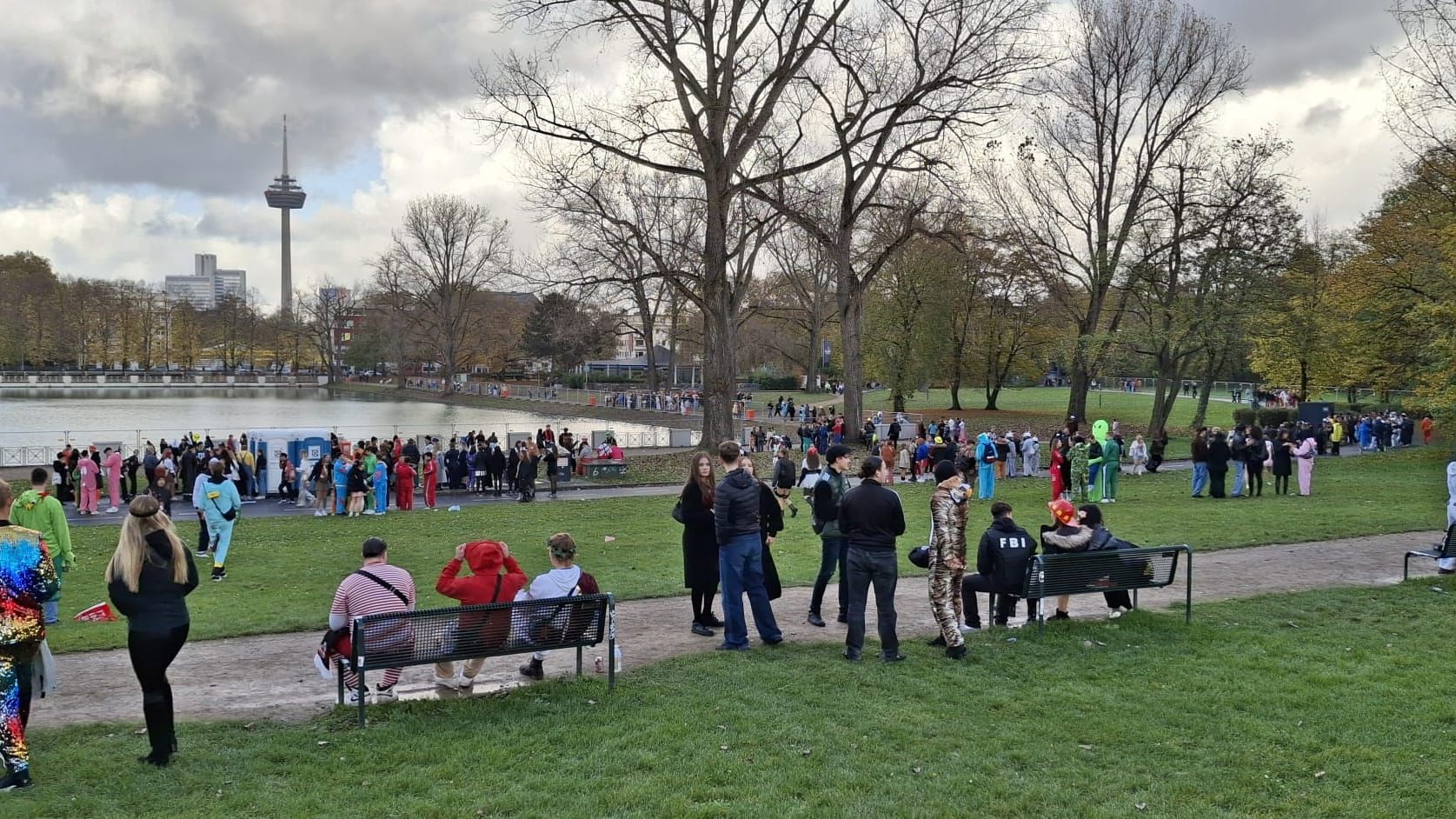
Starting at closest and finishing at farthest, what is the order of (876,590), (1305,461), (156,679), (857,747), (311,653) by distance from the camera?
1. (156,679)
2. (857,747)
3. (876,590)
4. (311,653)
5. (1305,461)

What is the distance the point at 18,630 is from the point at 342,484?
51.9 ft

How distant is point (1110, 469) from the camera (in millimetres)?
21453

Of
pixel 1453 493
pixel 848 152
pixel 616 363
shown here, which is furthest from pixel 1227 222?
pixel 616 363

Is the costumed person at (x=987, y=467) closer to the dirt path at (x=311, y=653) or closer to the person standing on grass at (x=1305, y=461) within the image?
the person standing on grass at (x=1305, y=461)

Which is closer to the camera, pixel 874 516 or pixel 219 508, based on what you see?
pixel 874 516

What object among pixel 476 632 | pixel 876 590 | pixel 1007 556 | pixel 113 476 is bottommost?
pixel 113 476

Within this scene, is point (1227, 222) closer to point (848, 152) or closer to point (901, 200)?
point (901, 200)

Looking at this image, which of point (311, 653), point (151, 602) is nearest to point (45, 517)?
point (311, 653)

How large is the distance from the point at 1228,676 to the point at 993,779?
10.5 ft

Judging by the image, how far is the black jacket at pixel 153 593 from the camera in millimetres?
5953

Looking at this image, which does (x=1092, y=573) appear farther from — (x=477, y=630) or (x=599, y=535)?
(x=599, y=535)

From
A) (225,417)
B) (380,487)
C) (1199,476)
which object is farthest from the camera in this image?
(225,417)

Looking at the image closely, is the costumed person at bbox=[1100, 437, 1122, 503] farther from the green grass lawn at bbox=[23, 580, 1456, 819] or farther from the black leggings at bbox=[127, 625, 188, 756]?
the black leggings at bbox=[127, 625, 188, 756]

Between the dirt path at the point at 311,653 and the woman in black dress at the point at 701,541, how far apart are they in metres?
0.27
